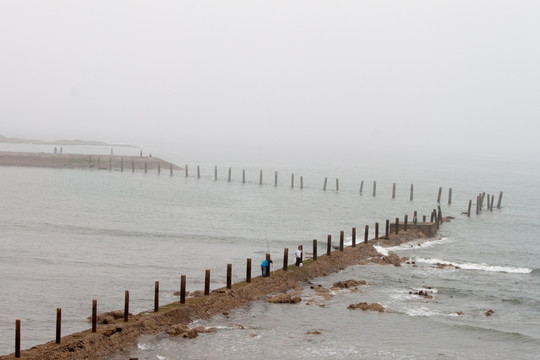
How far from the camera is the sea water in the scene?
27297 millimetres

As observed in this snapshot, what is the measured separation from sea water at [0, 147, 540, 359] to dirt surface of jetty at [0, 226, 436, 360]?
1.93 ft

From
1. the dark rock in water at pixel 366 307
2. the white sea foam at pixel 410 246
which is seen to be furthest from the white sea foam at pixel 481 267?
the dark rock in water at pixel 366 307

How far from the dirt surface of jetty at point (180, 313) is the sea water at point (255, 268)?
587 millimetres

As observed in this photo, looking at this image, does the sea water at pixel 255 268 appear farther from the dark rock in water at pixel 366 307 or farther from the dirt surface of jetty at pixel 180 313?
the dirt surface of jetty at pixel 180 313

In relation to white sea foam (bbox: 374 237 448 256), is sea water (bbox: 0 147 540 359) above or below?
below

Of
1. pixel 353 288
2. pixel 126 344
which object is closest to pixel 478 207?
pixel 353 288

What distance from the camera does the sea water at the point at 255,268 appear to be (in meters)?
27.3

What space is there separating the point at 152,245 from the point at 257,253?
26.0ft

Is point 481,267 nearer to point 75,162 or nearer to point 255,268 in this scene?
point 255,268

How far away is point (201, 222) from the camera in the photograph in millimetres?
62219

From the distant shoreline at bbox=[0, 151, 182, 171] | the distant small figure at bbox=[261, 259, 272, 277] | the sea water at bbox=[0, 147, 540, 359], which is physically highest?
the distant shoreline at bbox=[0, 151, 182, 171]

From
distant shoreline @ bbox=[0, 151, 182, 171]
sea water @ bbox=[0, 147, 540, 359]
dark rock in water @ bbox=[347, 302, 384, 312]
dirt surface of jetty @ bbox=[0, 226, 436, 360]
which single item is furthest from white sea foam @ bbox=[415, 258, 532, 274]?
distant shoreline @ bbox=[0, 151, 182, 171]

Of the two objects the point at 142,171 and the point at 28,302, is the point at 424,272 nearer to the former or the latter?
the point at 28,302

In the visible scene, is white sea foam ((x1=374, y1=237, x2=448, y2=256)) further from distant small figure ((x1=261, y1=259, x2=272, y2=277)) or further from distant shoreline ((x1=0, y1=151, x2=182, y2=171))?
distant shoreline ((x1=0, y1=151, x2=182, y2=171))
